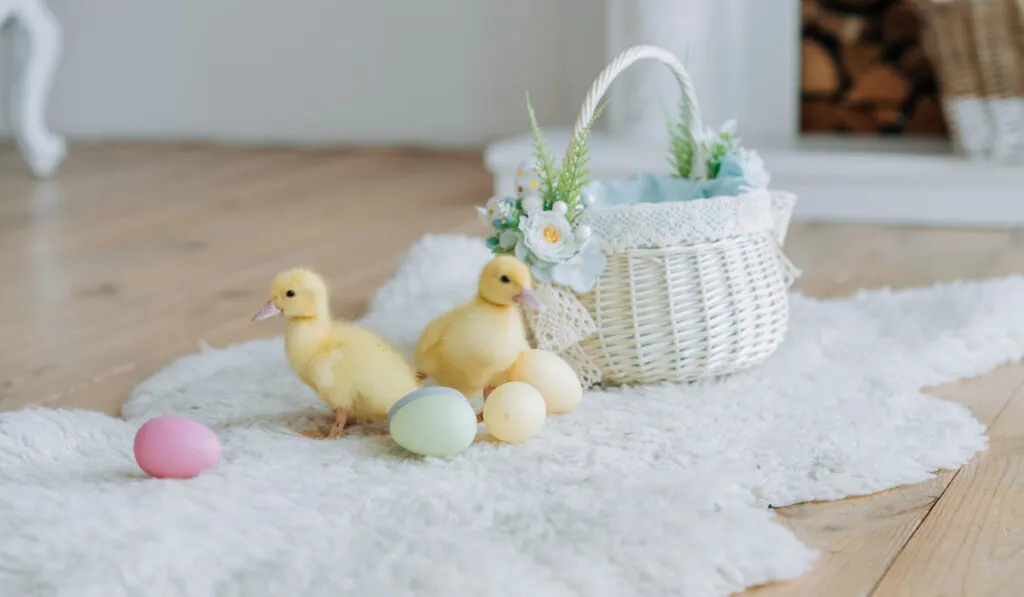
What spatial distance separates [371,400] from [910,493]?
49 cm

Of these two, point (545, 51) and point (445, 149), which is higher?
point (545, 51)

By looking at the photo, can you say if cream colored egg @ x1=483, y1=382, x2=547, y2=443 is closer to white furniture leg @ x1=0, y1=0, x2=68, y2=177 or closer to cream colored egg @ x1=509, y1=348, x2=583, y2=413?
cream colored egg @ x1=509, y1=348, x2=583, y2=413

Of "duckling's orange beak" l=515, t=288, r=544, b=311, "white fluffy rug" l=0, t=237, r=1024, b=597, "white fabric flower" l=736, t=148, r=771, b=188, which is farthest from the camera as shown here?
"white fabric flower" l=736, t=148, r=771, b=188

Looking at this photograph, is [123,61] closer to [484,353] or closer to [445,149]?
[445,149]

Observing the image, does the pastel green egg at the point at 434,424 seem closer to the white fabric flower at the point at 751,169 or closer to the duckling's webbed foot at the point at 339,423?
the duckling's webbed foot at the point at 339,423

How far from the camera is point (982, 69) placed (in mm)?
2326

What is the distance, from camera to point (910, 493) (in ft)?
3.40

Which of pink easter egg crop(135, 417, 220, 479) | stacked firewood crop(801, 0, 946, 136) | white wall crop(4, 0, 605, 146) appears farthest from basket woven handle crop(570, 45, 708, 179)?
white wall crop(4, 0, 605, 146)

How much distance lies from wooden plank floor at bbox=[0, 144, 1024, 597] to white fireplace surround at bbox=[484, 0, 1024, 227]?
0.10 metres

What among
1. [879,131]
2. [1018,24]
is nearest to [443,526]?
[1018,24]

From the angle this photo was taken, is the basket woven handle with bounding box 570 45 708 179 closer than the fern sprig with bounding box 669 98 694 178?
Yes

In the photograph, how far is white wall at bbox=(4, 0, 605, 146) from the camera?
10.6 feet

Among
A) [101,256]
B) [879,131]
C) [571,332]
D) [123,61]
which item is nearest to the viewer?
[571,332]

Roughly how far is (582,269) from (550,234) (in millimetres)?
50
